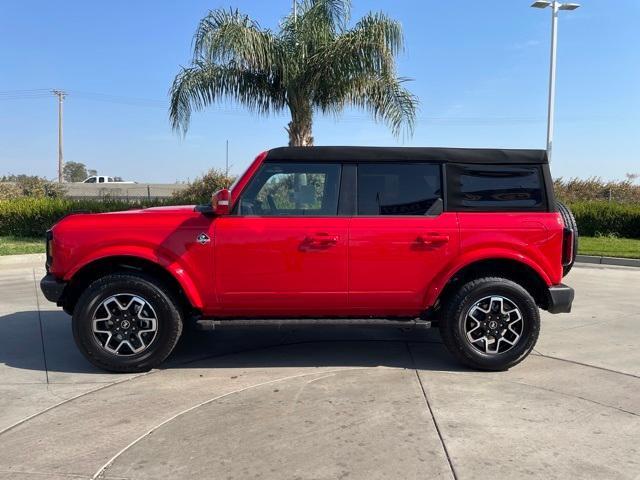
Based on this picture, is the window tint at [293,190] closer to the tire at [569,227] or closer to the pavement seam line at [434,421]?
the pavement seam line at [434,421]

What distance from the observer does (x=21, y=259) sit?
11828 millimetres

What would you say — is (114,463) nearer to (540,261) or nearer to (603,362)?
(540,261)

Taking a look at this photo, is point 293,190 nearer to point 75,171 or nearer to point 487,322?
point 487,322

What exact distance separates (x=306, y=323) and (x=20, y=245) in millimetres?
11491

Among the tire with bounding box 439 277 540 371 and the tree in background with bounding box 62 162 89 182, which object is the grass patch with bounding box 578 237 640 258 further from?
the tree in background with bounding box 62 162 89 182

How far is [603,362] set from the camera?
5.06 meters

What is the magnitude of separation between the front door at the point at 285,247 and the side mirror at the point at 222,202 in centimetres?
8

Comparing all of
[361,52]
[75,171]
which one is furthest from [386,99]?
[75,171]

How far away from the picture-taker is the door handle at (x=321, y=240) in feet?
15.1

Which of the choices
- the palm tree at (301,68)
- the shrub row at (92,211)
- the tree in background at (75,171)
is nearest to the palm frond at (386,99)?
the palm tree at (301,68)

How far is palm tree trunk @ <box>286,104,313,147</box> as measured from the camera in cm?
1370

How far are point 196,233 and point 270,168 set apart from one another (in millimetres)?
859

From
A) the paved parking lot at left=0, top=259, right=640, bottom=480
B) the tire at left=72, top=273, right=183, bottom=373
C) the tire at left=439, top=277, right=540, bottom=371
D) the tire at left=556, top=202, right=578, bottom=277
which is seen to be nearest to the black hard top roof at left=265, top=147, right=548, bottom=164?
the tire at left=556, top=202, right=578, bottom=277

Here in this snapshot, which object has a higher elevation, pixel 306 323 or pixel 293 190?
pixel 293 190
